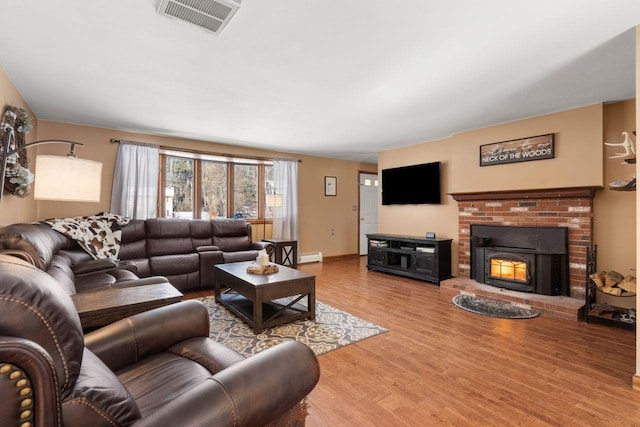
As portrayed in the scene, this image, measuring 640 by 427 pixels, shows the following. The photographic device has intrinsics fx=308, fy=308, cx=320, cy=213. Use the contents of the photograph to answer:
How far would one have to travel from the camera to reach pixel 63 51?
7.78 feet

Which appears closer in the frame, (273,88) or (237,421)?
(237,421)

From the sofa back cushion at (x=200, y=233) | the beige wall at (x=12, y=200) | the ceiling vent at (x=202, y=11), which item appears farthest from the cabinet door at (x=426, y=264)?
the beige wall at (x=12, y=200)

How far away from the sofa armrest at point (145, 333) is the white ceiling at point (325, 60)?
1782 millimetres

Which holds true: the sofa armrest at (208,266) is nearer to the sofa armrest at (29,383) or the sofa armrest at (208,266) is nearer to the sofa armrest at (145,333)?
the sofa armrest at (145,333)

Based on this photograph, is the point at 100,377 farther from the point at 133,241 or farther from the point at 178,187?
the point at 178,187

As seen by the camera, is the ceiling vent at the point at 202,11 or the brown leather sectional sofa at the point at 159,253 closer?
the ceiling vent at the point at 202,11

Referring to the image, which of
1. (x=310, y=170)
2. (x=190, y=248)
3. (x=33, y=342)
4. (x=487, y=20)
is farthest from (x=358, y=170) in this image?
(x=33, y=342)

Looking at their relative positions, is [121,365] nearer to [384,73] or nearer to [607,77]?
[384,73]

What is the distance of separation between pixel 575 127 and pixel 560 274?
1.72 m

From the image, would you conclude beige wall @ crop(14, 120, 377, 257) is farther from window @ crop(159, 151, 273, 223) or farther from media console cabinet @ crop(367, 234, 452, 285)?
media console cabinet @ crop(367, 234, 452, 285)

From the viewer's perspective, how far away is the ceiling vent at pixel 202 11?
71.0 inches

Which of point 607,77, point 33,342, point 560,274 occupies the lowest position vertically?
point 560,274

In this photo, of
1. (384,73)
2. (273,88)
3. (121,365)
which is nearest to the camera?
(121,365)

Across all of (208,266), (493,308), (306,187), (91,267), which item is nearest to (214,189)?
(208,266)
